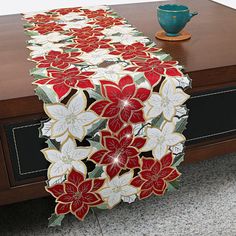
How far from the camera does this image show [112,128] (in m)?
0.90

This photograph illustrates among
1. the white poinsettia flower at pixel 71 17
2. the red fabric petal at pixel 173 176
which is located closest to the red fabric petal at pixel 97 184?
the red fabric petal at pixel 173 176

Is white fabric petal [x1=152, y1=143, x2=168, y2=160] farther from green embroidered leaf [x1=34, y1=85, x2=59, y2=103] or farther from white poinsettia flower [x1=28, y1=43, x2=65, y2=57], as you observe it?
white poinsettia flower [x1=28, y1=43, x2=65, y2=57]

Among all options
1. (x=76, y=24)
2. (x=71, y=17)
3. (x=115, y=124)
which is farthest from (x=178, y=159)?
(x=71, y=17)

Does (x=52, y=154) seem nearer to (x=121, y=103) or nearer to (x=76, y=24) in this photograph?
(x=121, y=103)

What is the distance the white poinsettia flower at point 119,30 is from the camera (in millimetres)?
1242

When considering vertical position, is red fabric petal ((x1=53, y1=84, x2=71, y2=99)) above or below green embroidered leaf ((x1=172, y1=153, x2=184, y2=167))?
above

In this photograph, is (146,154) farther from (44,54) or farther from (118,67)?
(44,54)

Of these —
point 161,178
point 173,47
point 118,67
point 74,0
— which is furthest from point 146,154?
point 74,0

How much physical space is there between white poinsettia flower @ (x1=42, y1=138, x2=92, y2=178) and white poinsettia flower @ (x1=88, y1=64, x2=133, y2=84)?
18 cm

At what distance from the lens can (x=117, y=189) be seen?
986 mm

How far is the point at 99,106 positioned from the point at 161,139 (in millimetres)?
219

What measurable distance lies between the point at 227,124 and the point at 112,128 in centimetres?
43

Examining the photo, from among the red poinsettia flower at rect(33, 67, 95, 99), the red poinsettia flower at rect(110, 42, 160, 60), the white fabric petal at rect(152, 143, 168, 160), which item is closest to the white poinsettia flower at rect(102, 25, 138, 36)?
the red poinsettia flower at rect(110, 42, 160, 60)

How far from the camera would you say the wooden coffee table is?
869mm
